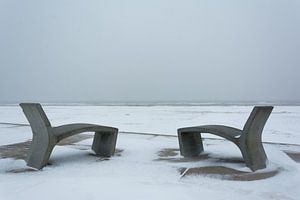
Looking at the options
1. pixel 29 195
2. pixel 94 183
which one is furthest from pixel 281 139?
pixel 29 195

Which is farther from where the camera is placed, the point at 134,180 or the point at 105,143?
the point at 105,143

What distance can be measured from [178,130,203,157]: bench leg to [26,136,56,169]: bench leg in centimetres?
207

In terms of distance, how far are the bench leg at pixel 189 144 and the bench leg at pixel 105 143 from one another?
112 centimetres

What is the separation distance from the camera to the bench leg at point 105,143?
5496 mm

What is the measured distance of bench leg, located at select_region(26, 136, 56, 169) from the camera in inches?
180

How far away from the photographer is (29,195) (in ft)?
10.9

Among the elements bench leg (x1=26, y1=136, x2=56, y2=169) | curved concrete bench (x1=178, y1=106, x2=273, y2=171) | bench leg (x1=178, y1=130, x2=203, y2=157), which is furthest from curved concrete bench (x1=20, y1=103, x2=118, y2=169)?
curved concrete bench (x1=178, y1=106, x2=273, y2=171)

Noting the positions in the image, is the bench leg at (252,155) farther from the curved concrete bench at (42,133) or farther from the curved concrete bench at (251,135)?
the curved concrete bench at (42,133)

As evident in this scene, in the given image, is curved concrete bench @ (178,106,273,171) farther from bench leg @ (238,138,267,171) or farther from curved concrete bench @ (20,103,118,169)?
curved concrete bench @ (20,103,118,169)

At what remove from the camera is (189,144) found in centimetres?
560

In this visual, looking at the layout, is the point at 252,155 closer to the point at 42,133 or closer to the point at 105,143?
the point at 105,143

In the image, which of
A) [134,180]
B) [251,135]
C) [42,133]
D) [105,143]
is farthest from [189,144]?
[42,133]

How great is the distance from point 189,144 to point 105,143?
1.43 m

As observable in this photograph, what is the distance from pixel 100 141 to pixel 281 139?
462cm
